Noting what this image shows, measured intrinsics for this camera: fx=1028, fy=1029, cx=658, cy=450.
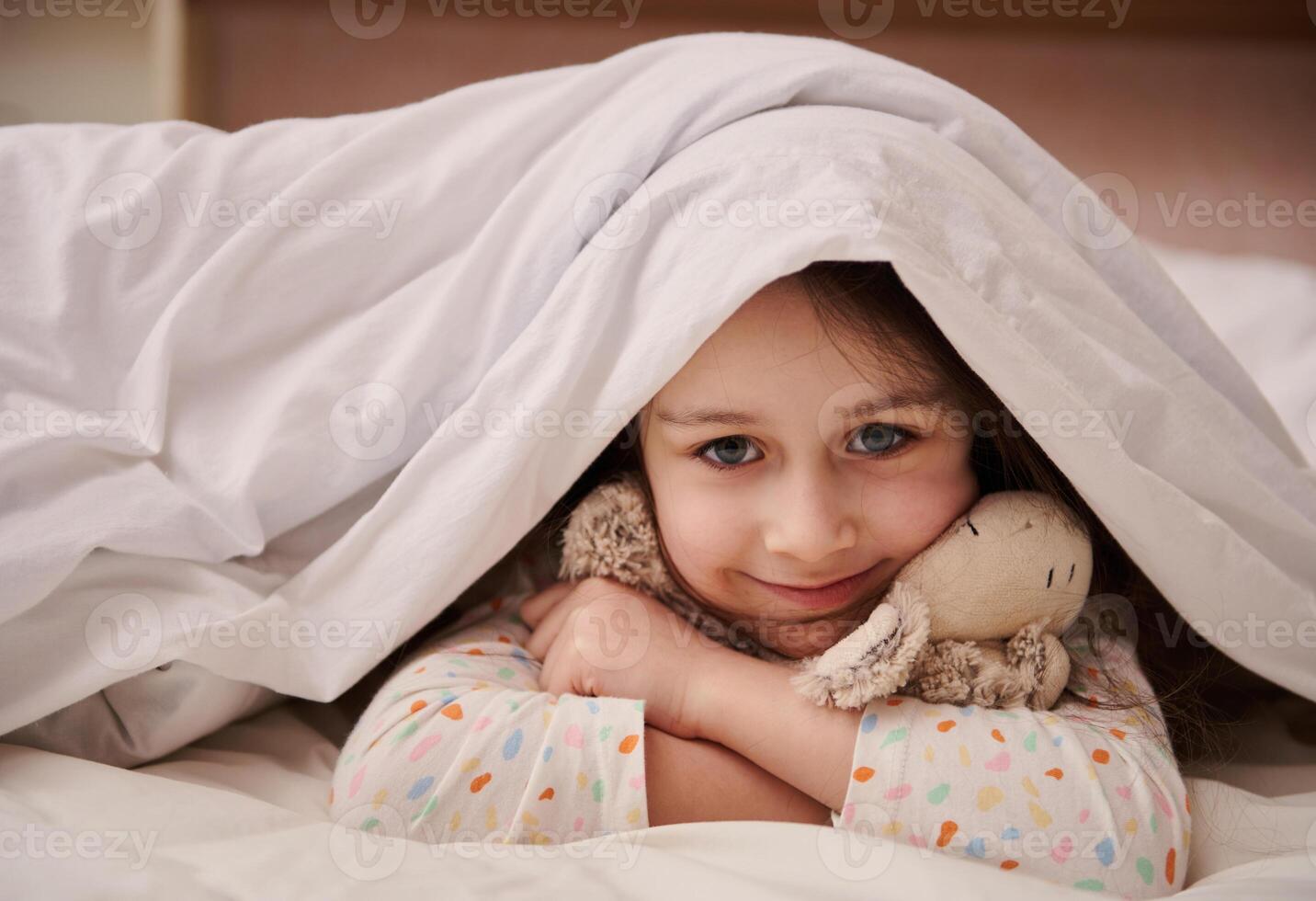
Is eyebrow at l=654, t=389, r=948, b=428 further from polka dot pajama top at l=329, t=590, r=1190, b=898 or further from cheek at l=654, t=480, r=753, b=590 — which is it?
polka dot pajama top at l=329, t=590, r=1190, b=898

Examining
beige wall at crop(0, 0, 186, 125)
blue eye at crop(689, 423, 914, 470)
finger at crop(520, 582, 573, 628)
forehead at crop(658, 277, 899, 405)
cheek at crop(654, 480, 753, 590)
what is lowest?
finger at crop(520, 582, 573, 628)

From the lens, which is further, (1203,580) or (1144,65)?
(1144,65)

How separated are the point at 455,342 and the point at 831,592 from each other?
356mm

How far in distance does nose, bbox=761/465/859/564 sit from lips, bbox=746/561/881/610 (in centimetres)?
5

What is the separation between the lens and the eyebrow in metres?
0.73

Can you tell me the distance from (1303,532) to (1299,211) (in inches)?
60.9

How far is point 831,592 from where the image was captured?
778mm

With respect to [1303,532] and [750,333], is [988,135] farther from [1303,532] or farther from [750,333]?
[1303,532]

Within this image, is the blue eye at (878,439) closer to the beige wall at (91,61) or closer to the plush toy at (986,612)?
the plush toy at (986,612)

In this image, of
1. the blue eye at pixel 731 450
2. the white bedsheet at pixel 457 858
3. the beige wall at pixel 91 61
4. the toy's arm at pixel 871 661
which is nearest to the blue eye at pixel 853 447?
the blue eye at pixel 731 450

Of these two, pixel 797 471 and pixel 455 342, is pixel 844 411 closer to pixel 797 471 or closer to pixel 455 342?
pixel 797 471

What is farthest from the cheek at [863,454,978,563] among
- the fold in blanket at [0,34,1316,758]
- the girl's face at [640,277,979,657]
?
the fold in blanket at [0,34,1316,758]

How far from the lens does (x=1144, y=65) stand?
78.9 inches

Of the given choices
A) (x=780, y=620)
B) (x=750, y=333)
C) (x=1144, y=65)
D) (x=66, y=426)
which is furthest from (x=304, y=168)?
(x=1144, y=65)
